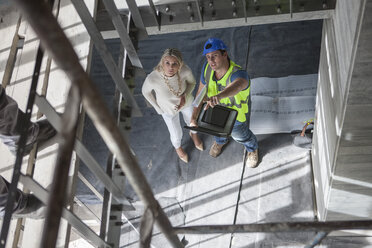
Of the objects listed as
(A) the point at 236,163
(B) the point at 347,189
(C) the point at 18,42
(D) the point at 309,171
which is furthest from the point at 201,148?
(C) the point at 18,42

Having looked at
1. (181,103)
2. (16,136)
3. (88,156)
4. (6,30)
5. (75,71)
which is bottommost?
(75,71)

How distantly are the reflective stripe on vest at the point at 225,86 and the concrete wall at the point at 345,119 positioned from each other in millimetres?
761

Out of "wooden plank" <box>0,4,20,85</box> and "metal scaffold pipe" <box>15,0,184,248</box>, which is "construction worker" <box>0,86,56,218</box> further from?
"metal scaffold pipe" <box>15,0,184,248</box>

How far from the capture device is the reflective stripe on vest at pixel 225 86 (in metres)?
4.37

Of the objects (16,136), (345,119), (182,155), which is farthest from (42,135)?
(182,155)

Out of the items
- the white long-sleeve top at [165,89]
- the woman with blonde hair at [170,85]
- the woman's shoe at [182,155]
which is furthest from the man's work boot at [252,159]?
the white long-sleeve top at [165,89]

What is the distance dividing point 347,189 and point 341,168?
0.32 meters

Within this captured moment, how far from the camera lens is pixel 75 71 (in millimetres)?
983

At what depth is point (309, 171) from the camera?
5.28 meters

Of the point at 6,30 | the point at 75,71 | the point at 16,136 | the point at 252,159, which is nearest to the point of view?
the point at 75,71

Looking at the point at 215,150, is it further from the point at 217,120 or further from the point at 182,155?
the point at 217,120

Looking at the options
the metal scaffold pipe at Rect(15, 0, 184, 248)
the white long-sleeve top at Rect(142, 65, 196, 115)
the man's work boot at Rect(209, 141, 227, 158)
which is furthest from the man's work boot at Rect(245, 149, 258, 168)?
the metal scaffold pipe at Rect(15, 0, 184, 248)

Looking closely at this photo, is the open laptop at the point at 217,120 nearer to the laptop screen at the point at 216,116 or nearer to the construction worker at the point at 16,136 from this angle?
the laptop screen at the point at 216,116

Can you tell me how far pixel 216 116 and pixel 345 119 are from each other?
59.5 inches
